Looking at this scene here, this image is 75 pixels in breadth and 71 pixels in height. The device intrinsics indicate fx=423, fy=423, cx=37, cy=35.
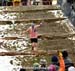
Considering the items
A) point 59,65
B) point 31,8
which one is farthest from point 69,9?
point 59,65

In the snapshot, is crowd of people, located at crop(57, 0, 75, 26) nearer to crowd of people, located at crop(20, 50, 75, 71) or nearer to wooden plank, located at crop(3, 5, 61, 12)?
wooden plank, located at crop(3, 5, 61, 12)

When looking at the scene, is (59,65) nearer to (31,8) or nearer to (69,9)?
(69,9)

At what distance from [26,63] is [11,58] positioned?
0.88m

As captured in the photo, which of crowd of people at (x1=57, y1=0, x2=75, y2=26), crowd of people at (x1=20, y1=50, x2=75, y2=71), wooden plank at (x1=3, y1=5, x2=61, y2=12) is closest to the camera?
crowd of people at (x1=20, y1=50, x2=75, y2=71)

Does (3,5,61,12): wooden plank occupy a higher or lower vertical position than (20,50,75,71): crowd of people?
lower

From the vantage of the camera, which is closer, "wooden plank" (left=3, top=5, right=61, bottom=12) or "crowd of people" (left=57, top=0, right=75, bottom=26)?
"crowd of people" (left=57, top=0, right=75, bottom=26)

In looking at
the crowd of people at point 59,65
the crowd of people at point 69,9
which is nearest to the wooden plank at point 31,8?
the crowd of people at point 69,9

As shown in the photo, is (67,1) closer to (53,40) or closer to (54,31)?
(54,31)

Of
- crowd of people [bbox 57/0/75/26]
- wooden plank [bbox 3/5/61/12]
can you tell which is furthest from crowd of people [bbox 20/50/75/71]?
wooden plank [bbox 3/5/61/12]

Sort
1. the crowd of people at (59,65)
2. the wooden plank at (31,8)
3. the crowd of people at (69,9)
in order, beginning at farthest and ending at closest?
the wooden plank at (31,8), the crowd of people at (69,9), the crowd of people at (59,65)

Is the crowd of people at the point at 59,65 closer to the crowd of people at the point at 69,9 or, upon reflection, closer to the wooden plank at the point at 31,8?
the crowd of people at the point at 69,9

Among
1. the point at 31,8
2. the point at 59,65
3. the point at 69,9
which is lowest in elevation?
the point at 31,8

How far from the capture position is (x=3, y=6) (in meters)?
27.4

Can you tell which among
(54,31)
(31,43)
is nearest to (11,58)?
(31,43)
